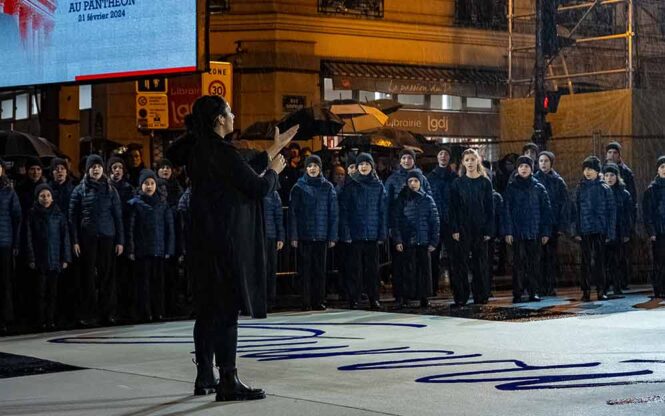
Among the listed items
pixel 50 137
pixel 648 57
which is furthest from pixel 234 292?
pixel 648 57

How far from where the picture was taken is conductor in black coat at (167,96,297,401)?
9680 millimetres

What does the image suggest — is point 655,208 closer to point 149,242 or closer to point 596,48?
point 149,242

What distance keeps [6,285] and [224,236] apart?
6885 mm

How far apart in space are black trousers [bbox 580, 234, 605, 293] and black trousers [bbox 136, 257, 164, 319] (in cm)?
600

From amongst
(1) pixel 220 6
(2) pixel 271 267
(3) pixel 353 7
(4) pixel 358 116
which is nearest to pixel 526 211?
(2) pixel 271 267

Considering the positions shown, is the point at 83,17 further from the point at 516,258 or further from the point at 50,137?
the point at 516,258

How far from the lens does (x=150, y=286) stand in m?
16.8

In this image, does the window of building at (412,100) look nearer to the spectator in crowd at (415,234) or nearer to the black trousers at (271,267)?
the spectator in crowd at (415,234)

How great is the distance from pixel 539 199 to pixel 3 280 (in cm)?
730

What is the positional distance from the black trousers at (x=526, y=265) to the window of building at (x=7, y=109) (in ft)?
73.0

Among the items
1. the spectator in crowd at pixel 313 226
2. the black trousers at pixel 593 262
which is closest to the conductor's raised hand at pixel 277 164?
the spectator in crowd at pixel 313 226

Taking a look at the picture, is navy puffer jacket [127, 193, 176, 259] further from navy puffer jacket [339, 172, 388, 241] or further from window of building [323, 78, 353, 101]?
window of building [323, 78, 353, 101]

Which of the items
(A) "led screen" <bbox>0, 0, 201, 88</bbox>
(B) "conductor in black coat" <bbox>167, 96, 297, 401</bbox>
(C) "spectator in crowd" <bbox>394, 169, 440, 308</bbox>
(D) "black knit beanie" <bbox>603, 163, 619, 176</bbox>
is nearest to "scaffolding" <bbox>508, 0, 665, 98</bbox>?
(D) "black knit beanie" <bbox>603, 163, 619, 176</bbox>

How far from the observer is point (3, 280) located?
52.0 ft
